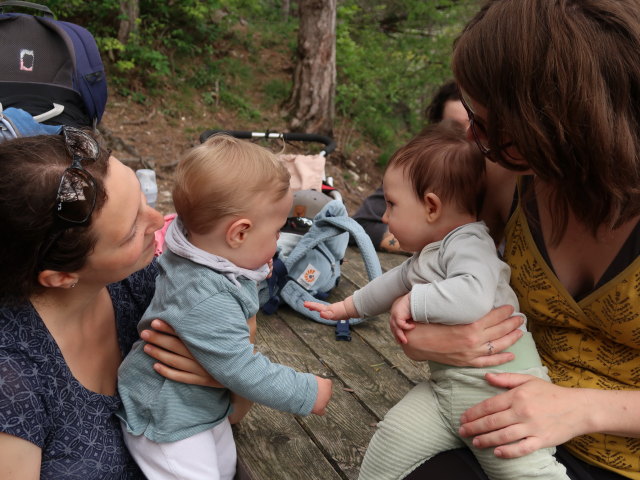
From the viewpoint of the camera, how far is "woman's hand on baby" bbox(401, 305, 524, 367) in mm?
1562

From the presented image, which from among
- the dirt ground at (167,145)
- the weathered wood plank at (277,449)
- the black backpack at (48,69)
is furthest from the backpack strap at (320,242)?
the dirt ground at (167,145)

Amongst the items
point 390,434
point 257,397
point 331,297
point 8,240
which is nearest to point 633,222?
point 390,434

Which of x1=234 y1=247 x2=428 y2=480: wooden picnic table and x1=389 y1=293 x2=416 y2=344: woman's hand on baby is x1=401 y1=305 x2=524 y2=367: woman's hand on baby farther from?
x1=234 y1=247 x2=428 y2=480: wooden picnic table

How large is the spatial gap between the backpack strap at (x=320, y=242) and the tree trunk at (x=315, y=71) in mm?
4927

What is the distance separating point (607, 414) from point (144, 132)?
673 cm

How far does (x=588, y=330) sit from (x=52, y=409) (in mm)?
1365

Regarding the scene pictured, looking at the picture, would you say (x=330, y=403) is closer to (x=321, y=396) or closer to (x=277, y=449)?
(x=277, y=449)

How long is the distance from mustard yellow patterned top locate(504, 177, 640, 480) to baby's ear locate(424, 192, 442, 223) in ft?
0.72

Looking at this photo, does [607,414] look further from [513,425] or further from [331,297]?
[331,297]

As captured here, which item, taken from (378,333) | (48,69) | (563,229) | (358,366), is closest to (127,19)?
(48,69)

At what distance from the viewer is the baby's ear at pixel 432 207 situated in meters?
1.71

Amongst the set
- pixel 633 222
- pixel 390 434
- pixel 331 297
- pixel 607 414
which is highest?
pixel 633 222

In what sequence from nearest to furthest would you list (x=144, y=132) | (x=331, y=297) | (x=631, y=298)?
(x=631, y=298) → (x=331, y=297) → (x=144, y=132)

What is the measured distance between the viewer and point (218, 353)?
5.10 ft
